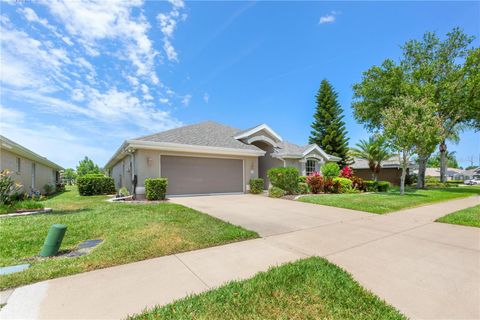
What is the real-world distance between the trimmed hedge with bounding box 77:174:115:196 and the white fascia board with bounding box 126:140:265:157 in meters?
6.92

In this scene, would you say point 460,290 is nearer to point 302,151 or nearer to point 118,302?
point 118,302

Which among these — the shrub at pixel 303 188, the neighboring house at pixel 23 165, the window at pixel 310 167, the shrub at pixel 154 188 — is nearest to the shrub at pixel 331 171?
the window at pixel 310 167

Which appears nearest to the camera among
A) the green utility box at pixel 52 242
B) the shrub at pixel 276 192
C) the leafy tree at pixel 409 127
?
the green utility box at pixel 52 242

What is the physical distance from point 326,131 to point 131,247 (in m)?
29.7

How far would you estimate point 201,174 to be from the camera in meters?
13.7

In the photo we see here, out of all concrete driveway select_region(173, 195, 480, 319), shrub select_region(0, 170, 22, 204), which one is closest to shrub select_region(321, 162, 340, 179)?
concrete driveway select_region(173, 195, 480, 319)

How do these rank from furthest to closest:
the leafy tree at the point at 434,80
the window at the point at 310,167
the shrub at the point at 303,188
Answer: the window at the point at 310,167 → the leafy tree at the point at 434,80 → the shrub at the point at 303,188

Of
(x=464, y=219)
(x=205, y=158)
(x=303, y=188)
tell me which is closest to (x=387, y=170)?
(x=303, y=188)

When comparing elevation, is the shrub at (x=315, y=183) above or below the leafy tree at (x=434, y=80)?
below

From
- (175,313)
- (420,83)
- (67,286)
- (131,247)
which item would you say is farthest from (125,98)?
(420,83)

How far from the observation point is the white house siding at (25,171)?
1032cm

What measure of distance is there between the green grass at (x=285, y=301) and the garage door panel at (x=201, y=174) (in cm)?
1057

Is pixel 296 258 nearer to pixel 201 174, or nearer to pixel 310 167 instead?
pixel 201 174

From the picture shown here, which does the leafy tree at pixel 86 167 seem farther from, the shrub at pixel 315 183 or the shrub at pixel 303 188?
the shrub at pixel 315 183
